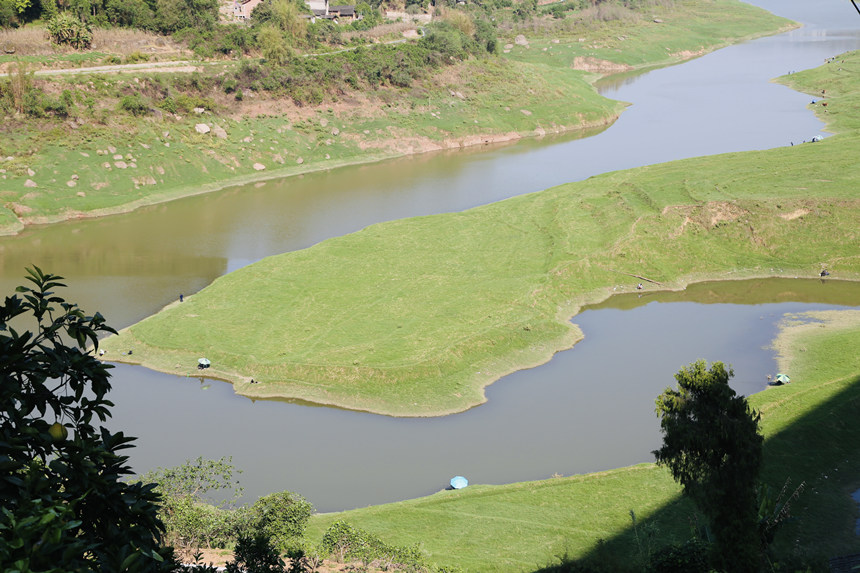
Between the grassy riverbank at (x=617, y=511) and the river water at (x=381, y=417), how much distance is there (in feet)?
6.87

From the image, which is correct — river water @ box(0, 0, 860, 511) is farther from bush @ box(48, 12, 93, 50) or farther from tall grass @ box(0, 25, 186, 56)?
bush @ box(48, 12, 93, 50)

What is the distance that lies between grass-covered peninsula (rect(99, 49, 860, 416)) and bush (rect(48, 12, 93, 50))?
46.1 metres

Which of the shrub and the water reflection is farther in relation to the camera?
the shrub

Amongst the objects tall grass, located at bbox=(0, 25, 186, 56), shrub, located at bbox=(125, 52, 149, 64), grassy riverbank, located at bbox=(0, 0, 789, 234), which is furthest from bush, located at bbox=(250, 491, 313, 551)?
tall grass, located at bbox=(0, 25, 186, 56)

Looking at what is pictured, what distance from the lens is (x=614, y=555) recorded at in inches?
826

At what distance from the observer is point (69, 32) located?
80.9m

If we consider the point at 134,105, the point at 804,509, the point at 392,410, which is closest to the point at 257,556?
the point at 804,509

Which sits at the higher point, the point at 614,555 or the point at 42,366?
the point at 42,366

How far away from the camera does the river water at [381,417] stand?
94.8 feet

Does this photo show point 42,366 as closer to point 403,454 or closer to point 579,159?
point 403,454

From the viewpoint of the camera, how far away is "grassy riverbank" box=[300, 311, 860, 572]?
21484 millimetres

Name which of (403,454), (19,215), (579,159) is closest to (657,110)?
(579,159)

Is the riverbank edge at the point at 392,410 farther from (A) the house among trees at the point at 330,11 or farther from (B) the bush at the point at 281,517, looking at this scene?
(A) the house among trees at the point at 330,11

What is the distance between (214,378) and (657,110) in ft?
234
